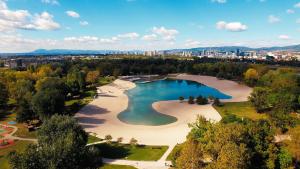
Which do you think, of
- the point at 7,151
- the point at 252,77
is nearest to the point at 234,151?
the point at 7,151

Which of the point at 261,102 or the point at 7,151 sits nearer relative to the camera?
the point at 7,151

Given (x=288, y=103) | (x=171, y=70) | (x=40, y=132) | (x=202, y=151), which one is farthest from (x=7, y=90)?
(x=171, y=70)

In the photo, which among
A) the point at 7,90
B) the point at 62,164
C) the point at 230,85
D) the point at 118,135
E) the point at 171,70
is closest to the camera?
the point at 62,164

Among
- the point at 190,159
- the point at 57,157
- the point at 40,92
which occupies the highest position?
the point at 40,92

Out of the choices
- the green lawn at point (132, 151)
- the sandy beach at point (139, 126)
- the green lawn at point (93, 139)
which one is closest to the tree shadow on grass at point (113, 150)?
the green lawn at point (132, 151)

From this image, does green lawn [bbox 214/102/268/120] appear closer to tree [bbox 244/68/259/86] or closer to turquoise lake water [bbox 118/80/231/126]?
turquoise lake water [bbox 118/80/231/126]

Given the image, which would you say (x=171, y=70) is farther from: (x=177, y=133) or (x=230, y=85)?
(x=177, y=133)

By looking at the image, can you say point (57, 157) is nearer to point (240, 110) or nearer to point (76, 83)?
point (240, 110)
